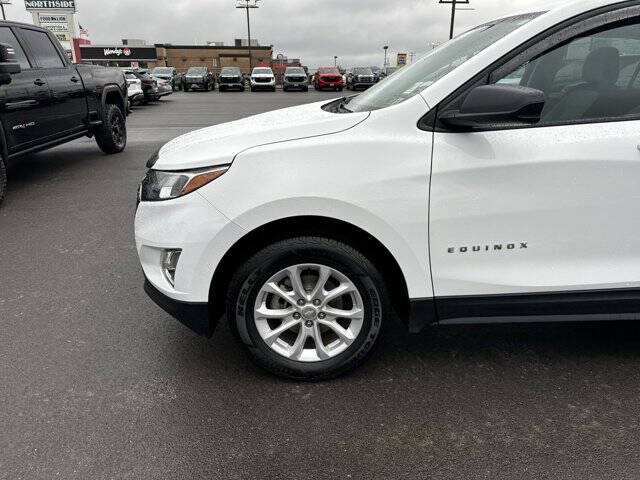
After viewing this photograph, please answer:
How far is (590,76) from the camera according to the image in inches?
104

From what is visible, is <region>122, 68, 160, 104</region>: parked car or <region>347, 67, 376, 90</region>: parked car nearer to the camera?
<region>122, 68, 160, 104</region>: parked car

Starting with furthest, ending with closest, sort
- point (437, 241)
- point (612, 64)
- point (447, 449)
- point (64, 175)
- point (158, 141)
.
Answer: point (158, 141) < point (64, 175) < point (612, 64) < point (437, 241) < point (447, 449)

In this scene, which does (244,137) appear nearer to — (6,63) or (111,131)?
(6,63)

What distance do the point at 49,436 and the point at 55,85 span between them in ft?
19.8

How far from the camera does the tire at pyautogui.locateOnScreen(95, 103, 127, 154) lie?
8914mm

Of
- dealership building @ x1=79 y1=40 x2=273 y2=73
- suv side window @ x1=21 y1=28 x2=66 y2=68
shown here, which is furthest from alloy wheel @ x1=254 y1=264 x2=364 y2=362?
dealership building @ x1=79 y1=40 x2=273 y2=73

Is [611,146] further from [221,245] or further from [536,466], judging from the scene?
[221,245]

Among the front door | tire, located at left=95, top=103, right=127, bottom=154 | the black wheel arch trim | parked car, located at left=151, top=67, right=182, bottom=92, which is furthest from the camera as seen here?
parked car, located at left=151, top=67, right=182, bottom=92

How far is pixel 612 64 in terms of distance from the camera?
262cm

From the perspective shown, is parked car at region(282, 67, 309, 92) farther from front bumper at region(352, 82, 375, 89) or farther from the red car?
front bumper at region(352, 82, 375, 89)

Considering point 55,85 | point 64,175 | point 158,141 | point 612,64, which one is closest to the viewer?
point 612,64

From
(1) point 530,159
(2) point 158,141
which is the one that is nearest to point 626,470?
(1) point 530,159

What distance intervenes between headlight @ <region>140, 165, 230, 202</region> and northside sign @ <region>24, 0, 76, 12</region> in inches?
1489

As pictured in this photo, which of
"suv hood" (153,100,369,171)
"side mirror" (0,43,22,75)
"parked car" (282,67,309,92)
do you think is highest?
"side mirror" (0,43,22,75)
